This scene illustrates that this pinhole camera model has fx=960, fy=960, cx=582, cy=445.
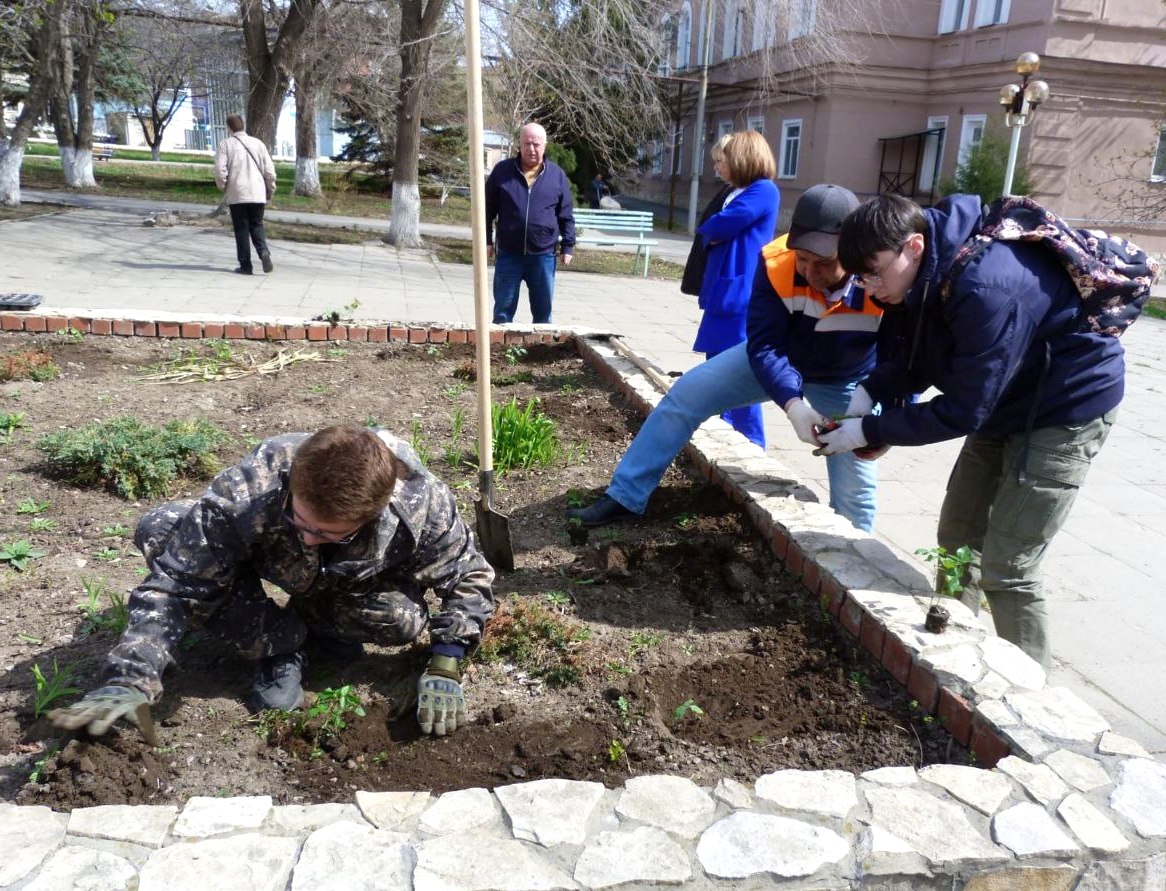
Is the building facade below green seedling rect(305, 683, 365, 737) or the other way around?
the other way around

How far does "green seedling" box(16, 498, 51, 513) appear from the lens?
151 inches

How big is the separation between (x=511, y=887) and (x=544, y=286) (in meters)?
6.51

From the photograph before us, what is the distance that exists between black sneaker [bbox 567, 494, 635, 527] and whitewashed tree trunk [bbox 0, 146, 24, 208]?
55.7 ft

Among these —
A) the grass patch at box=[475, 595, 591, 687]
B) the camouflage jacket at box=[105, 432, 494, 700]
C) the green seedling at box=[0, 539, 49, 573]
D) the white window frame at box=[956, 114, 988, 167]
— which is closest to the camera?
the camouflage jacket at box=[105, 432, 494, 700]

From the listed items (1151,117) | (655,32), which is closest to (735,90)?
(1151,117)

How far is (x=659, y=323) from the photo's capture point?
10.4m

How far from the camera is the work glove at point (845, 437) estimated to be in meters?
3.02

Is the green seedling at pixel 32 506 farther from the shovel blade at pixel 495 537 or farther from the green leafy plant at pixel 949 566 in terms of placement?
the green leafy plant at pixel 949 566

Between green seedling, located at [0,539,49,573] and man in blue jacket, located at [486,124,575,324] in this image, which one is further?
man in blue jacket, located at [486,124,575,324]

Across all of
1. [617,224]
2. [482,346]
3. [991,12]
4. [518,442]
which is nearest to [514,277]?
[518,442]

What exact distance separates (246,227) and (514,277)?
4.92 metres

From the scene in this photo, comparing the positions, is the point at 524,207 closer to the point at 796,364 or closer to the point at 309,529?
the point at 796,364

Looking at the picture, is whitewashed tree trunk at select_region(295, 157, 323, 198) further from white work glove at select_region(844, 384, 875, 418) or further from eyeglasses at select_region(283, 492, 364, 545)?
eyeglasses at select_region(283, 492, 364, 545)

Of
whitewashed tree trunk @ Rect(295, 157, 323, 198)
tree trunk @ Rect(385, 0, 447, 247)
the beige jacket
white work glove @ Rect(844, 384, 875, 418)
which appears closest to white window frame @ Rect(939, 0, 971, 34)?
tree trunk @ Rect(385, 0, 447, 247)
